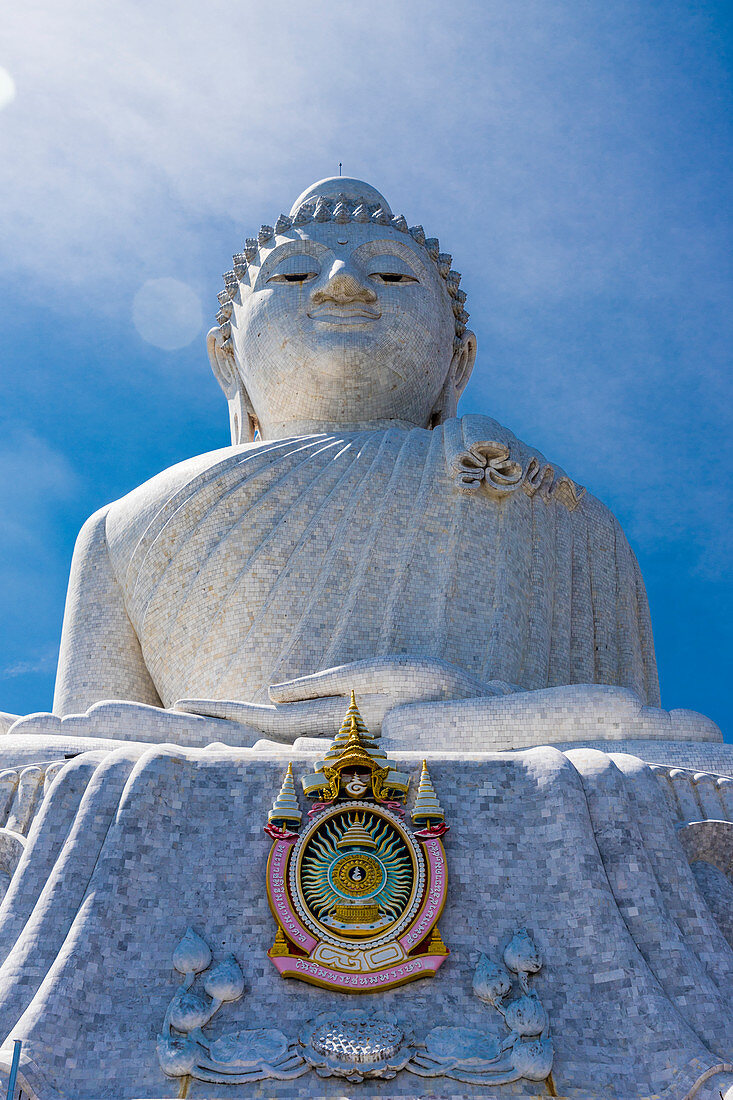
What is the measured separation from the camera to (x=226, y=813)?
652cm

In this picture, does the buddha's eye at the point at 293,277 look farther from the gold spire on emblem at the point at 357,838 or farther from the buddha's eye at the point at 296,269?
the gold spire on emblem at the point at 357,838

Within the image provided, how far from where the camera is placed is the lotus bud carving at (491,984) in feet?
19.0

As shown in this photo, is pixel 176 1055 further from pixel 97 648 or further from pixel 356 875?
pixel 97 648

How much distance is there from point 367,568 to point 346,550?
0.86 feet

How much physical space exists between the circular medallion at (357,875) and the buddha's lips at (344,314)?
6.21 m

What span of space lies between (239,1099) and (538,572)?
5841 millimetres

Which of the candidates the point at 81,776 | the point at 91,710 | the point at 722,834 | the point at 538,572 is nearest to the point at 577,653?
the point at 538,572

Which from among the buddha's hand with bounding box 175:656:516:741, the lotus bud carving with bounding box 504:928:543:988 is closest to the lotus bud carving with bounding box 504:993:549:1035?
the lotus bud carving with bounding box 504:928:543:988

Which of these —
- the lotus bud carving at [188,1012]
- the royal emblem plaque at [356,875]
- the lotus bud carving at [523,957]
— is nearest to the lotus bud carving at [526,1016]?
the lotus bud carving at [523,957]

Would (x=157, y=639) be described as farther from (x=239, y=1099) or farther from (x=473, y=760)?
(x=239, y=1099)

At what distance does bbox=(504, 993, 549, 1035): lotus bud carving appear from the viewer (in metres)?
5.64

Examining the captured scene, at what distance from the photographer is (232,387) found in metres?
12.7

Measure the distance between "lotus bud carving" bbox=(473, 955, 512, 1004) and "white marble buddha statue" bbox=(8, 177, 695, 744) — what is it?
2.56 m

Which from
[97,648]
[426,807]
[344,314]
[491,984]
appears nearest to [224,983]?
[491,984]
